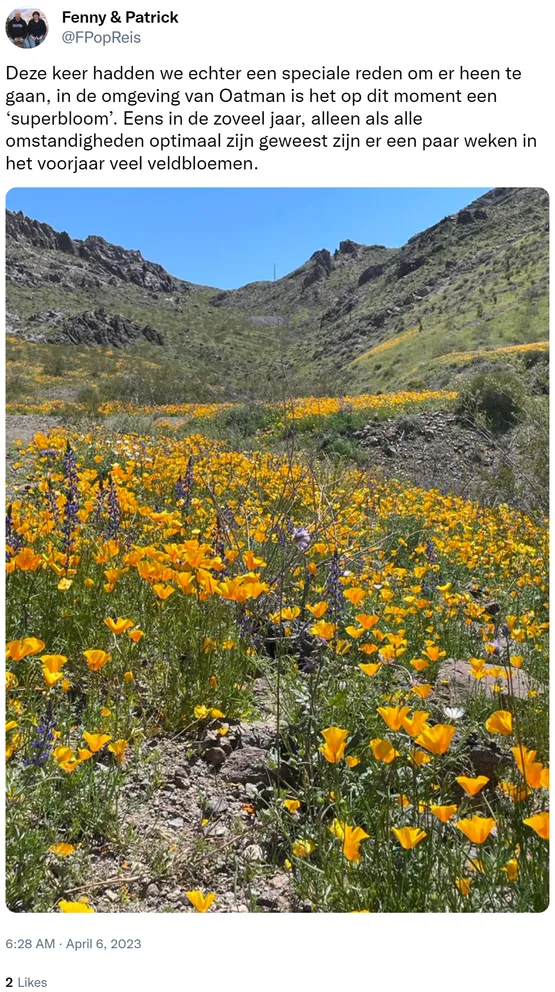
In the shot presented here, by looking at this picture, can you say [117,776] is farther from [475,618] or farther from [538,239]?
[538,239]

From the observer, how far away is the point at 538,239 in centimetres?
4069

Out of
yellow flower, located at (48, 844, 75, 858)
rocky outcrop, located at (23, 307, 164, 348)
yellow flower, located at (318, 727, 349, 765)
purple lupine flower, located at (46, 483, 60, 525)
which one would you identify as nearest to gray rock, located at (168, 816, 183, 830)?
yellow flower, located at (48, 844, 75, 858)

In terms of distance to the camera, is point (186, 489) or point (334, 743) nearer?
point (334, 743)

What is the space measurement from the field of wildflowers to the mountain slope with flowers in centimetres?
134

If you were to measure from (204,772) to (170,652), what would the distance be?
0.52m

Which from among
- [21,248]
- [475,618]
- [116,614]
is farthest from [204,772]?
[21,248]

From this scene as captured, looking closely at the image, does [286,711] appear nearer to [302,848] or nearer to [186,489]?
[302,848]

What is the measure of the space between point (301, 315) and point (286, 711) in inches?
2948

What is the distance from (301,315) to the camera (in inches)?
2879
